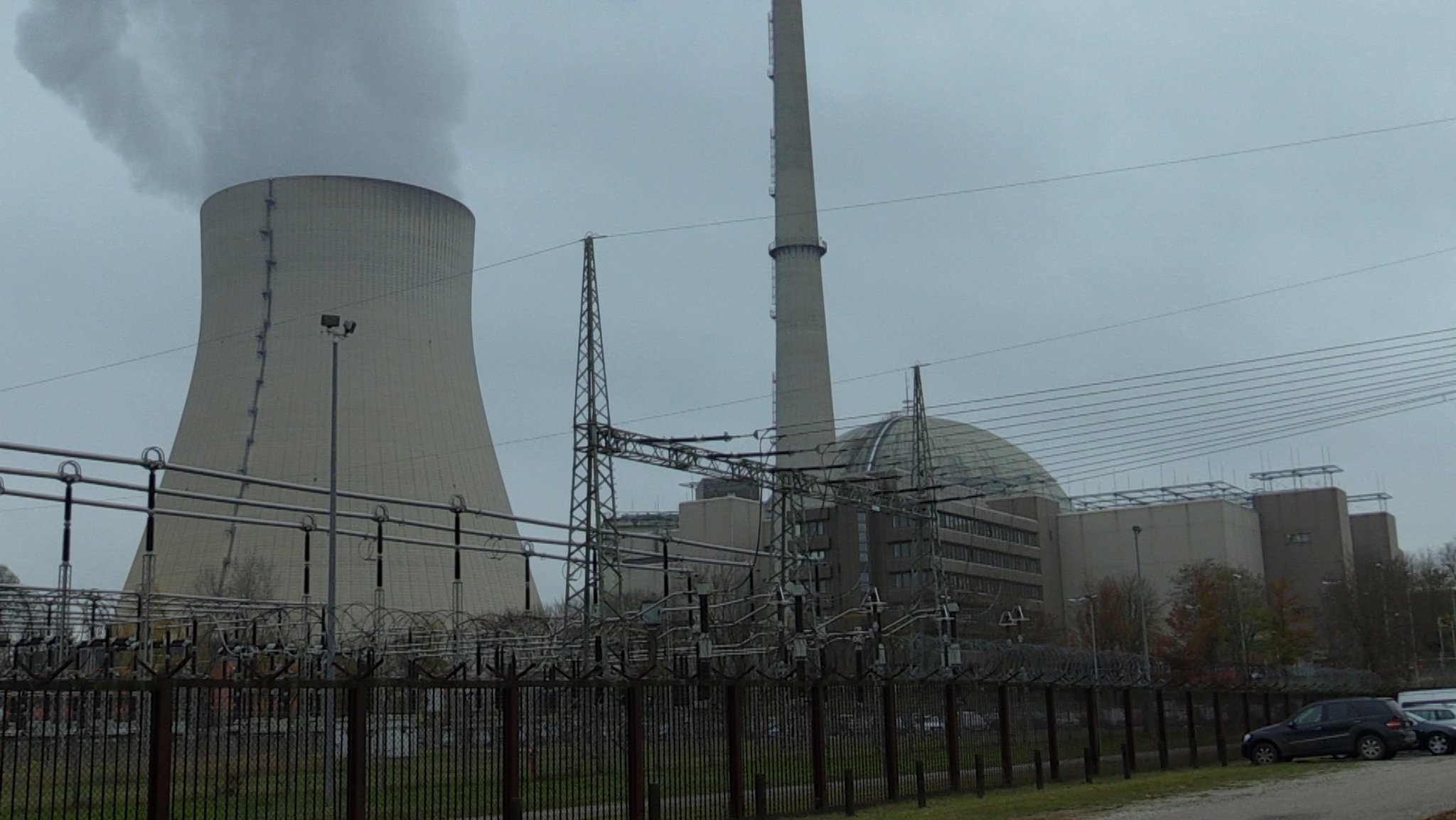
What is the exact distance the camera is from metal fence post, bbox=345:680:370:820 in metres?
12.4

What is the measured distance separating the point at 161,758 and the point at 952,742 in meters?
11.2

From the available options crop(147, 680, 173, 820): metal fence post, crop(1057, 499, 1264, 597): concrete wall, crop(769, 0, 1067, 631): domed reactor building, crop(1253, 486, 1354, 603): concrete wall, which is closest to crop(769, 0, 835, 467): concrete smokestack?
crop(769, 0, 1067, 631): domed reactor building

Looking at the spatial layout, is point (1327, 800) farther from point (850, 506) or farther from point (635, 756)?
point (850, 506)

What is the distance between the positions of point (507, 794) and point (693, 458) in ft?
62.9

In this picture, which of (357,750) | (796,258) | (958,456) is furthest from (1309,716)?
(958,456)

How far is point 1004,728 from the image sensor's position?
20.9 meters

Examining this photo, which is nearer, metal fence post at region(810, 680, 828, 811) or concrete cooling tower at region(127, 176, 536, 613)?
metal fence post at region(810, 680, 828, 811)

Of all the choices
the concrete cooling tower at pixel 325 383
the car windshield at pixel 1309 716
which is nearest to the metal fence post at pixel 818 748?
the car windshield at pixel 1309 716

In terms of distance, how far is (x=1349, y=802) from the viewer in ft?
53.6

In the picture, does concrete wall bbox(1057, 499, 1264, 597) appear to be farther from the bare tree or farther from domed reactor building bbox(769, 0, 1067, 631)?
the bare tree

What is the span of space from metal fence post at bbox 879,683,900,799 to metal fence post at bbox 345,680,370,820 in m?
7.44

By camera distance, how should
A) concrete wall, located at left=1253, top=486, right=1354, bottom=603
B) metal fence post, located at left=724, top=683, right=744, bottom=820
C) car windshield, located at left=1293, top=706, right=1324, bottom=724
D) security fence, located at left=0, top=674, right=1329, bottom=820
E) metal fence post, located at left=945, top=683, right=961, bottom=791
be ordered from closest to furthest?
1. security fence, located at left=0, top=674, right=1329, bottom=820
2. metal fence post, located at left=724, top=683, right=744, bottom=820
3. metal fence post, located at left=945, top=683, right=961, bottom=791
4. car windshield, located at left=1293, top=706, right=1324, bottom=724
5. concrete wall, located at left=1253, top=486, right=1354, bottom=603

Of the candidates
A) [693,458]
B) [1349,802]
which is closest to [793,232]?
[693,458]

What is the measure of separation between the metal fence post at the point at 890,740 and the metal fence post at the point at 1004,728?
296 cm
